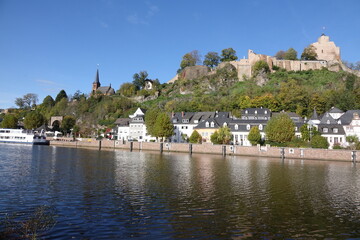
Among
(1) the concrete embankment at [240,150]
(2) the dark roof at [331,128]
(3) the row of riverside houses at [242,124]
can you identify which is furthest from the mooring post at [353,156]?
(2) the dark roof at [331,128]

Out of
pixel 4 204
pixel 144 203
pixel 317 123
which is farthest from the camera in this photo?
pixel 317 123

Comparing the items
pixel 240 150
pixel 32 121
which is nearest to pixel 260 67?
pixel 240 150

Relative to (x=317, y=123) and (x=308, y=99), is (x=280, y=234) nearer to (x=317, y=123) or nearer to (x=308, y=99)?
(x=317, y=123)

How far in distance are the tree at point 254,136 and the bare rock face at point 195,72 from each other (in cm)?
5316

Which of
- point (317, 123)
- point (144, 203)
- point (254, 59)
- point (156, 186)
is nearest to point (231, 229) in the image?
point (144, 203)

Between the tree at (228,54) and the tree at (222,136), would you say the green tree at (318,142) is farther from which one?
the tree at (228,54)

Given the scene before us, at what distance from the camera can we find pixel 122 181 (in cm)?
2444

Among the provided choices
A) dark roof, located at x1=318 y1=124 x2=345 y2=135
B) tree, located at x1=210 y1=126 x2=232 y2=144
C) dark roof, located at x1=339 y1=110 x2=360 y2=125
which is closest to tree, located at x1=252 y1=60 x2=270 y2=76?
dark roof, located at x1=339 y1=110 x2=360 y2=125

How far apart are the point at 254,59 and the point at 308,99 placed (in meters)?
31.8

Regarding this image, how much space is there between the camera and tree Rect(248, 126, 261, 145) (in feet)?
184

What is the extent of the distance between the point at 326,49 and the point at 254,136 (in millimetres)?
65841

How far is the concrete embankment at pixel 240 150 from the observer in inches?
1817

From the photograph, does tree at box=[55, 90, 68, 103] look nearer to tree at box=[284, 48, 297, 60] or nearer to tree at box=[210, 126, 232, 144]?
tree at box=[210, 126, 232, 144]

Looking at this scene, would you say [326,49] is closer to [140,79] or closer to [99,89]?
[140,79]
